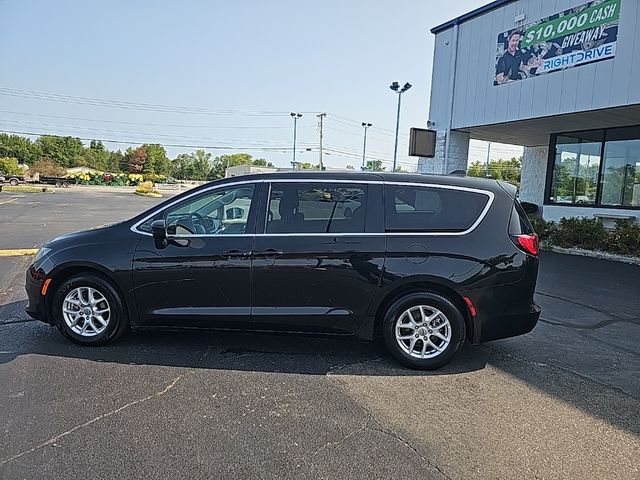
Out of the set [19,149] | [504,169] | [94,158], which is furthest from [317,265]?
[94,158]

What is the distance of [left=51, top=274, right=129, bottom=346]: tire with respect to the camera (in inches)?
187

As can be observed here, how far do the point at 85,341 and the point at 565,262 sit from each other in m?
10.2

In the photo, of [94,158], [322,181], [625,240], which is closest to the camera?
[322,181]

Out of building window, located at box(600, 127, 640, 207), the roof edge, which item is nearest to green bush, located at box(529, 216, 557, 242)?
building window, located at box(600, 127, 640, 207)

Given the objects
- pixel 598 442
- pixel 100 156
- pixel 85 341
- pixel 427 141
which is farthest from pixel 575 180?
pixel 100 156

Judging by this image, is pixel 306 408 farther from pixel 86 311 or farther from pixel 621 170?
pixel 621 170

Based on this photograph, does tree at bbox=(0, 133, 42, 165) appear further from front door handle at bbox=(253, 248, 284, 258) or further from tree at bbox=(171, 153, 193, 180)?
front door handle at bbox=(253, 248, 284, 258)

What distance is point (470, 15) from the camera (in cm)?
1527

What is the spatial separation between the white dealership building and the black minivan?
9.20 m

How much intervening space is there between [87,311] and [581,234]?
1210 centimetres

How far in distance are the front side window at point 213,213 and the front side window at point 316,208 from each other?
0.87 feet

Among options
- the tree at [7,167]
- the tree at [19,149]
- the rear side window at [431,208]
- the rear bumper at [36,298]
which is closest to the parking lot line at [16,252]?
the rear bumper at [36,298]

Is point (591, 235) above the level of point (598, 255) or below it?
above

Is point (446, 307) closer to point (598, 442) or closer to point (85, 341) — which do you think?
point (598, 442)
